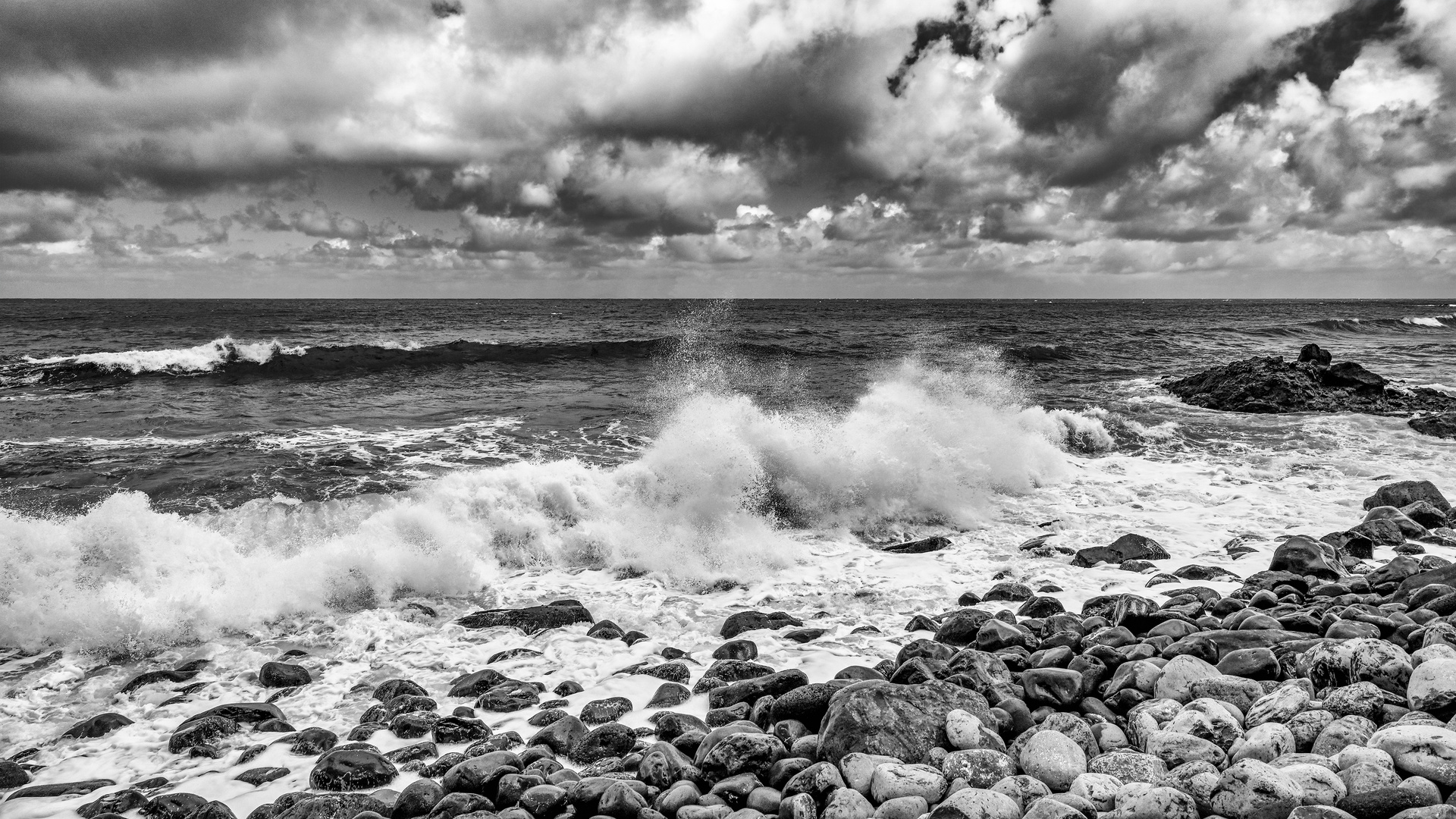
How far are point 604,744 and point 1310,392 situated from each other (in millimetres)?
19222

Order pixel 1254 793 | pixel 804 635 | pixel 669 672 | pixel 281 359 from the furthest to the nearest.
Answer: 1. pixel 281 359
2. pixel 804 635
3. pixel 669 672
4. pixel 1254 793

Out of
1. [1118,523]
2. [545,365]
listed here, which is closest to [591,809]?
[1118,523]

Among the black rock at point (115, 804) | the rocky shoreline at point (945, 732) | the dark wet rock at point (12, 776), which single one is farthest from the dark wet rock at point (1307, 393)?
the dark wet rock at point (12, 776)

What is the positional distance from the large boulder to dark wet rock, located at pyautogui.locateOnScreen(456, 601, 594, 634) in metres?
3.04

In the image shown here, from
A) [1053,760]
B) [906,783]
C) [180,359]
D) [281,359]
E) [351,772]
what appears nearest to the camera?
[906,783]

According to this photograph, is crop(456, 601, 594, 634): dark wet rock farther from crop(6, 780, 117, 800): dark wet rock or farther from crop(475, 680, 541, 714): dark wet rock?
crop(6, 780, 117, 800): dark wet rock

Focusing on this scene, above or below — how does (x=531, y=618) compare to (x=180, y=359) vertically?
below

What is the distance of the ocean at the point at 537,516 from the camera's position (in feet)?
19.3

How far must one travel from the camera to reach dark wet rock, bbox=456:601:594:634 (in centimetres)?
650

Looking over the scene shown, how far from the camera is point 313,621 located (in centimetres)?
662

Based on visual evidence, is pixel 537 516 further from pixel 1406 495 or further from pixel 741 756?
pixel 1406 495

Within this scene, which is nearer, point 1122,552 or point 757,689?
point 757,689

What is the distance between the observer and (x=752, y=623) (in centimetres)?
639

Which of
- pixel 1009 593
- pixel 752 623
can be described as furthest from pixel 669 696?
pixel 1009 593
